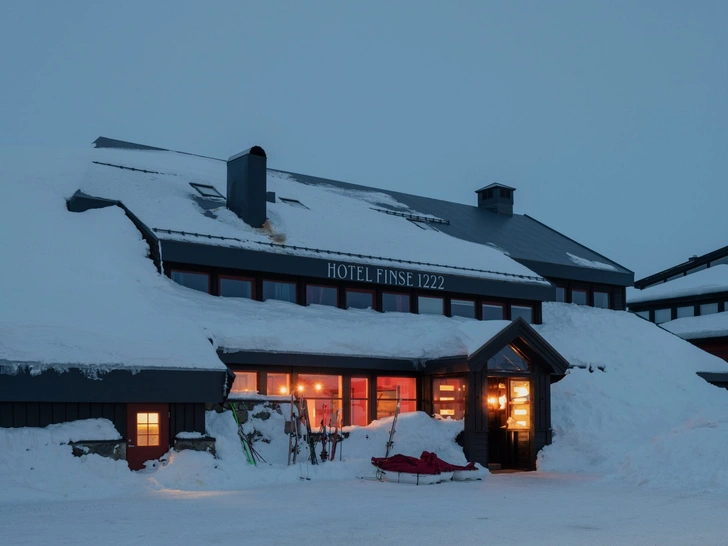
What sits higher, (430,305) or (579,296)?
(579,296)

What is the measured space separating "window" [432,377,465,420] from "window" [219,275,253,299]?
6539 millimetres

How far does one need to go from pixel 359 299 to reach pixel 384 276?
119 centimetres

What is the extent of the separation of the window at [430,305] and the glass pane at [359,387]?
5344mm

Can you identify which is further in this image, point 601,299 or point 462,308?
point 601,299

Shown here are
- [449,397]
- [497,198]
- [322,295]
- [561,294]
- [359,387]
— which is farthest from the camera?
[497,198]

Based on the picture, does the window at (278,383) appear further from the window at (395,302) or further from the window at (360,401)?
the window at (395,302)

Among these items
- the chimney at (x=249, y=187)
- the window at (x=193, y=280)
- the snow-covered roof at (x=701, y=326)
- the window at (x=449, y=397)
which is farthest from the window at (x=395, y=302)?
the snow-covered roof at (x=701, y=326)

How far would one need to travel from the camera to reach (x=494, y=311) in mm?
33719

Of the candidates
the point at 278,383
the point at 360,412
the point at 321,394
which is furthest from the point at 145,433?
the point at 360,412

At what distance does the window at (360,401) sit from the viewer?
87.1ft

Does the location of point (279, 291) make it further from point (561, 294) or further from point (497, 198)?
point (497, 198)

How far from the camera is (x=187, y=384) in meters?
21.2

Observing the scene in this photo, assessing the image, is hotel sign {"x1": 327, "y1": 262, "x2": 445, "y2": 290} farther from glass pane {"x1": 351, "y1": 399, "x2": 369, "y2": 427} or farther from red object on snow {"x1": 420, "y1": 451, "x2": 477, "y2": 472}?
red object on snow {"x1": 420, "y1": 451, "x2": 477, "y2": 472}

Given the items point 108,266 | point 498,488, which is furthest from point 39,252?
point 498,488
